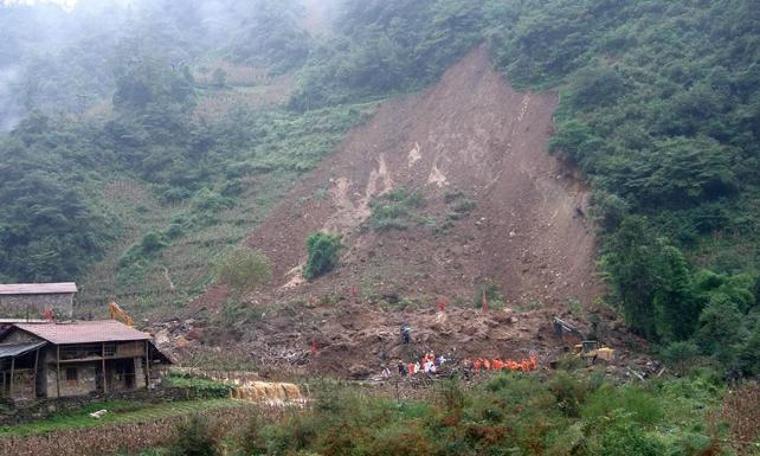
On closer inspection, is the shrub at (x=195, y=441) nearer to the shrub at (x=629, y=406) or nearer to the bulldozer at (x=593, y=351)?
the shrub at (x=629, y=406)

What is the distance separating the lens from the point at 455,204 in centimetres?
4316

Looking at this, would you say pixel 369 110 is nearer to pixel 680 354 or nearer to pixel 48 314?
pixel 48 314

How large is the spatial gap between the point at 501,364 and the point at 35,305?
20.9 meters

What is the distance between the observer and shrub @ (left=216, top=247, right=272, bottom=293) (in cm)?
3625

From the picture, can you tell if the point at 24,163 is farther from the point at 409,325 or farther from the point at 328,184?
the point at 409,325

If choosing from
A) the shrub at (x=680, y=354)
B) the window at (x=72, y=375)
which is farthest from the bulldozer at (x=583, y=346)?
the window at (x=72, y=375)

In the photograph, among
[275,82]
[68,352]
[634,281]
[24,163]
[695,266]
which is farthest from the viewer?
[275,82]

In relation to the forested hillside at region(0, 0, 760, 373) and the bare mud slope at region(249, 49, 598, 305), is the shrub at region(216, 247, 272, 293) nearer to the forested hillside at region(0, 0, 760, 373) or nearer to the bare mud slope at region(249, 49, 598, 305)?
the bare mud slope at region(249, 49, 598, 305)

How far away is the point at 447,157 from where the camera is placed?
47.8m

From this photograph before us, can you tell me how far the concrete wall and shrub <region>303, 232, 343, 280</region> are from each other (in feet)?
35.7

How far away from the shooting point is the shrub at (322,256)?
39.5 m

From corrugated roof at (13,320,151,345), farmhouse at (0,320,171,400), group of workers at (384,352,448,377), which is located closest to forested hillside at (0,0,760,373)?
group of workers at (384,352,448,377)

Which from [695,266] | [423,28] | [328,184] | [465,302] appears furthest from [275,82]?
[695,266]

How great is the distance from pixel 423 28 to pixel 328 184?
1584 centimetres
